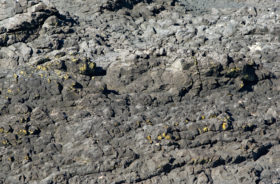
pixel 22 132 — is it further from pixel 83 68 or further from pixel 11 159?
pixel 83 68

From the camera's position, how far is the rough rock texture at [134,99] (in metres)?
9.20

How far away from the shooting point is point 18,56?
34.9 feet

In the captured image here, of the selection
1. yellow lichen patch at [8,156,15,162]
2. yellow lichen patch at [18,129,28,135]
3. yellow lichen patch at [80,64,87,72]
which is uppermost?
yellow lichen patch at [80,64,87,72]

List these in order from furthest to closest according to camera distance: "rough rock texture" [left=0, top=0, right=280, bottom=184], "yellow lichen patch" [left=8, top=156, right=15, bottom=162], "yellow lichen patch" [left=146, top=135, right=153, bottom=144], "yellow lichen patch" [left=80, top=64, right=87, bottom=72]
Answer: "yellow lichen patch" [left=80, top=64, right=87, bottom=72] → "yellow lichen patch" [left=146, top=135, right=153, bottom=144] → "rough rock texture" [left=0, top=0, right=280, bottom=184] → "yellow lichen patch" [left=8, top=156, right=15, bottom=162]

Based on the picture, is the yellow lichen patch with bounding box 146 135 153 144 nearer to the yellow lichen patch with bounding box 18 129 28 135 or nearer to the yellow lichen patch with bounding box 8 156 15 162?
the yellow lichen patch with bounding box 18 129 28 135

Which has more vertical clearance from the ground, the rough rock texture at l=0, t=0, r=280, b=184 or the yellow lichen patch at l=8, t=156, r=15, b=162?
the rough rock texture at l=0, t=0, r=280, b=184

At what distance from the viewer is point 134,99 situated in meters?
10.2

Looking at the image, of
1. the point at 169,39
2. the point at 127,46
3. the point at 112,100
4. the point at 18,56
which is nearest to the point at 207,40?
the point at 169,39

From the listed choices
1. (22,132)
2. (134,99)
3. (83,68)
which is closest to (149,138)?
(134,99)

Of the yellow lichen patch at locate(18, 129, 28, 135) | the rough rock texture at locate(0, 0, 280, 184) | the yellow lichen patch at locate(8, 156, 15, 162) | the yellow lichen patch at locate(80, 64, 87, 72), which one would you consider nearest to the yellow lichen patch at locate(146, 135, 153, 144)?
the rough rock texture at locate(0, 0, 280, 184)

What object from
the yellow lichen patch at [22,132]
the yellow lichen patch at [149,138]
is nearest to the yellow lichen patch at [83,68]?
the yellow lichen patch at [22,132]

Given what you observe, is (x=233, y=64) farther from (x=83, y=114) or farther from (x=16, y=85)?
(x=16, y=85)

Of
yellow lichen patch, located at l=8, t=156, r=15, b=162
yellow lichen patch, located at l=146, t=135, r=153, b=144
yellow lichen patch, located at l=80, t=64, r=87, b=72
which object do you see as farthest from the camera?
yellow lichen patch, located at l=80, t=64, r=87, b=72

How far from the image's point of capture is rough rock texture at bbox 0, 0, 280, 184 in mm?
9195
